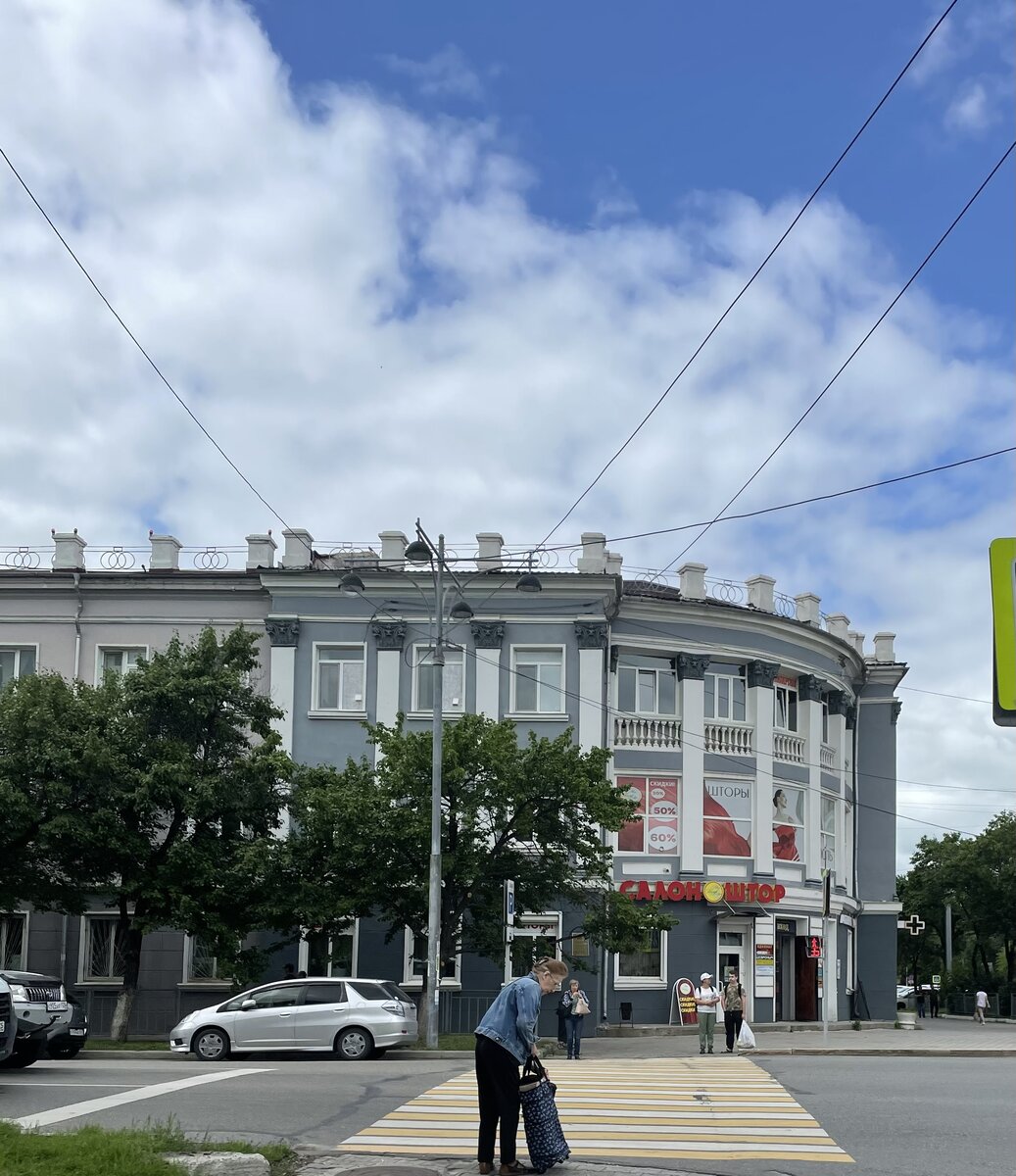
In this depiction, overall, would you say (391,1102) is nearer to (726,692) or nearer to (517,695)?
(517,695)

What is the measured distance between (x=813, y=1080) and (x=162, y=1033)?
21.8m

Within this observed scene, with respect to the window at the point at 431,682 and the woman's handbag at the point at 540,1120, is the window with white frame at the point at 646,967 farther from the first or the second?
the woman's handbag at the point at 540,1120

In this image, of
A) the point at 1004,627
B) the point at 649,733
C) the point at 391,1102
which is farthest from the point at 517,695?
the point at 1004,627

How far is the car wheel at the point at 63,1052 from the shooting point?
25.6m

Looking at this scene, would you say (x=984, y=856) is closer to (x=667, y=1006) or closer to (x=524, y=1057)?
(x=667, y=1006)

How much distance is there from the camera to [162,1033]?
37625mm

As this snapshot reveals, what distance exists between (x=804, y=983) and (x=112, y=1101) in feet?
105

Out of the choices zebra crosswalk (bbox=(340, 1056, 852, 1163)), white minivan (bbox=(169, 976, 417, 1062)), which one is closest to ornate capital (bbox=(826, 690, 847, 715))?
white minivan (bbox=(169, 976, 417, 1062))

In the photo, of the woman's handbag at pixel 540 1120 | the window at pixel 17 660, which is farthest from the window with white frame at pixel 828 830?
the woman's handbag at pixel 540 1120

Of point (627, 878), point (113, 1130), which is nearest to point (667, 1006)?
point (627, 878)

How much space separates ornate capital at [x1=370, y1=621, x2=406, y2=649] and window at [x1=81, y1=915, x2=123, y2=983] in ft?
30.7

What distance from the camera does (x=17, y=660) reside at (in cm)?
4125

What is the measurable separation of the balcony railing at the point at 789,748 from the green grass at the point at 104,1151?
33303 mm

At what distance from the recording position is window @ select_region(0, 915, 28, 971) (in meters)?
39.0
